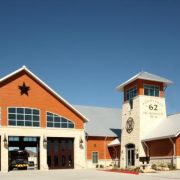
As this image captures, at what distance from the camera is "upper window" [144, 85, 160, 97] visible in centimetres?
4584

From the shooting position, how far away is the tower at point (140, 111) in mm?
44688

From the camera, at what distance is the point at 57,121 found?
1783 inches

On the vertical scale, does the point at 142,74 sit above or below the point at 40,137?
above

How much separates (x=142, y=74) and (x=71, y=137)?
38.9 ft

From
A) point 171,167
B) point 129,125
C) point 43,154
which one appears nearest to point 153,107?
point 129,125

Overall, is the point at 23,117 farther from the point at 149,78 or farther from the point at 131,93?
the point at 149,78

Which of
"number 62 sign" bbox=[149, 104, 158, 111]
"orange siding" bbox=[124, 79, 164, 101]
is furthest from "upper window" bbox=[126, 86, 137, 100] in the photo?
"number 62 sign" bbox=[149, 104, 158, 111]

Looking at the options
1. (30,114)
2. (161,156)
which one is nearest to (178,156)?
(161,156)

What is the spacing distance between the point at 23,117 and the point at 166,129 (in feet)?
53.7

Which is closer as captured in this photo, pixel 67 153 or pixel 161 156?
pixel 161 156

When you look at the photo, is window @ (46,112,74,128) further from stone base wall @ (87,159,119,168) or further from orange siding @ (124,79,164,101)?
orange siding @ (124,79,164,101)

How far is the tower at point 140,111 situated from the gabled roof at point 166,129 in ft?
3.43

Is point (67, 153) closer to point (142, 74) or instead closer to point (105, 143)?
point (105, 143)

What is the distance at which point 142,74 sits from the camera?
46.6 m
